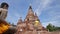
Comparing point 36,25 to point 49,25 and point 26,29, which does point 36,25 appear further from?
point 49,25

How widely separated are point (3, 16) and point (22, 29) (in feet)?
98.6

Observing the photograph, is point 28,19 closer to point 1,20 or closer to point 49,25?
point 49,25

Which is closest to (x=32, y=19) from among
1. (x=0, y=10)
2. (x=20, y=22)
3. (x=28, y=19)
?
(x=28, y=19)

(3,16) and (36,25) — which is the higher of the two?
(3,16)

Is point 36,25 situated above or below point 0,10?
below

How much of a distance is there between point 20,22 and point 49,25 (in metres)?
14.8

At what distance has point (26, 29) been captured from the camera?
104 feet

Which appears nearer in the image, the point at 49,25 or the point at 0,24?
the point at 0,24

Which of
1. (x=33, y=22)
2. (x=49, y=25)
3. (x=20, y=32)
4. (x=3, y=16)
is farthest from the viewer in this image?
(x=49, y=25)

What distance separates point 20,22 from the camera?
34250 mm

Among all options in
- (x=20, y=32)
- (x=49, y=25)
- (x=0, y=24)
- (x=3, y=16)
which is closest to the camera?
(x=0, y=24)

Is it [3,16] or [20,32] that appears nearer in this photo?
[3,16]

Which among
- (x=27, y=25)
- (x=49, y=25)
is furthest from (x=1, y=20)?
(x=49, y=25)

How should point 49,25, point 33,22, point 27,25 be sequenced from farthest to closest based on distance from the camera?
point 49,25
point 33,22
point 27,25
